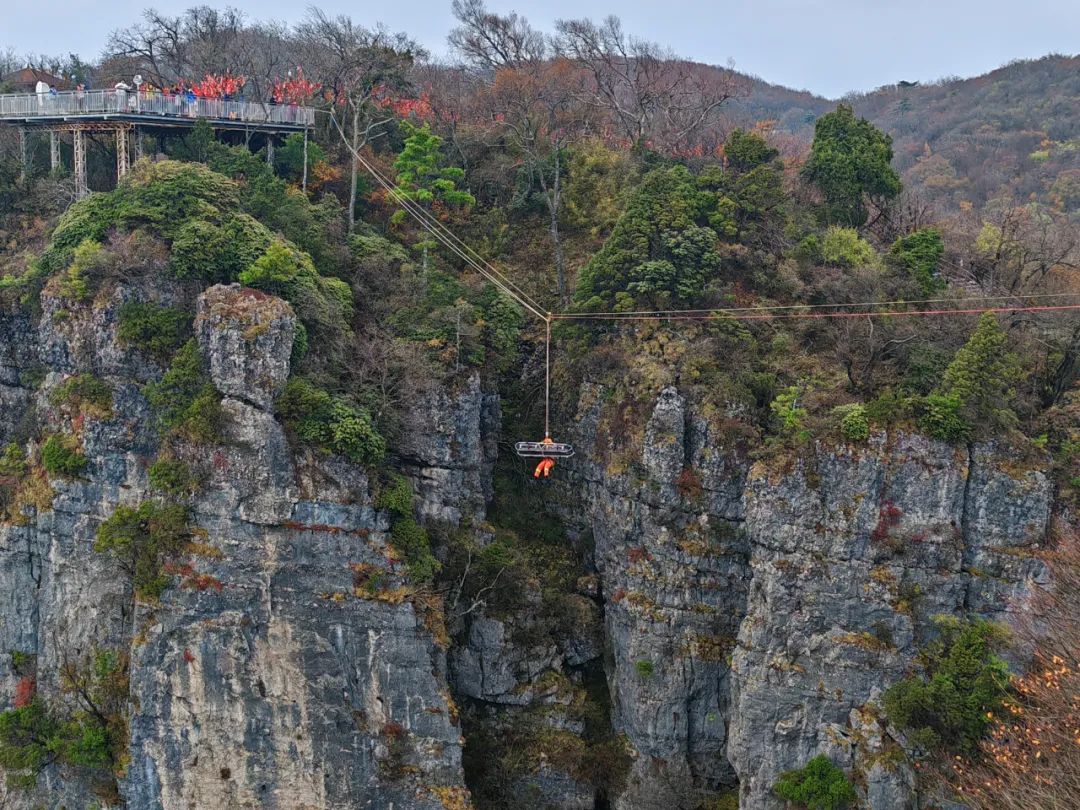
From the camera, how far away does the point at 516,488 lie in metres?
35.9

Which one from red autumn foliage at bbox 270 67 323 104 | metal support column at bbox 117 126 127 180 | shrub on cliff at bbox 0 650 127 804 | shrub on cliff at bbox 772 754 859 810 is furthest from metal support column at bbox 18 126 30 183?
shrub on cliff at bbox 772 754 859 810

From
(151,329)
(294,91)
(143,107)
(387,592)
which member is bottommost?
(387,592)

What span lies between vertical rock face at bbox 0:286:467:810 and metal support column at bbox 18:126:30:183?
10715mm

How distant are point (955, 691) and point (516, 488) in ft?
50.5

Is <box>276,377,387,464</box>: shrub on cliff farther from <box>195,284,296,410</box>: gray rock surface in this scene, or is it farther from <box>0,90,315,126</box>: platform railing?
<box>0,90,315,126</box>: platform railing

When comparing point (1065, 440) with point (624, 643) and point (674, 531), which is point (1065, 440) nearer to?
point (674, 531)

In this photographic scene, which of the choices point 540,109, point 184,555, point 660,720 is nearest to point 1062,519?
point 660,720

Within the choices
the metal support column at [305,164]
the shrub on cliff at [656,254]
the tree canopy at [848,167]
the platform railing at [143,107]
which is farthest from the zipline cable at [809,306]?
the platform railing at [143,107]

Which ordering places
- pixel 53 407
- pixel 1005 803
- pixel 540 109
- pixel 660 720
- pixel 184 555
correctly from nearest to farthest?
pixel 1005 803 → pixel 184 555 → pixel 53 407 → pixel 660 720 → pixel 540 109

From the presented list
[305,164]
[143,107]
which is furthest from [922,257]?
[143,107]

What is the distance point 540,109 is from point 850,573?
25.3 m

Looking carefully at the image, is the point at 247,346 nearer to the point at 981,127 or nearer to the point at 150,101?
the point at 150,101

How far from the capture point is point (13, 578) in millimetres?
31125

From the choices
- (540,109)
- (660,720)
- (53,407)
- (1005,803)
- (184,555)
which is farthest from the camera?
(540,109)
